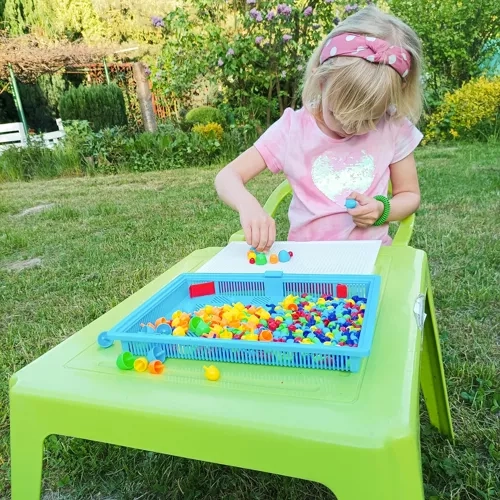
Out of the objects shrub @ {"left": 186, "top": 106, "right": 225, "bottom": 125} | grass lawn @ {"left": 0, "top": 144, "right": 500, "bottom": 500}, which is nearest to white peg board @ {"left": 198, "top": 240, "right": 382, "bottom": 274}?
grass lawn @ {"left": 0, "top": 144, "right": 500, "bottom": 500}

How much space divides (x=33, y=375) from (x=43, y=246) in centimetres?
208

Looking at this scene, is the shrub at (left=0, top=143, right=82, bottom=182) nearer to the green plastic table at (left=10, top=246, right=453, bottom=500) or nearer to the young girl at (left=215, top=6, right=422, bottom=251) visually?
the young girl at (left=215, top=6, right=422, bottom=251)

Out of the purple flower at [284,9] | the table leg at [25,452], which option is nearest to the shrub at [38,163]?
the purple flower at [284,9]

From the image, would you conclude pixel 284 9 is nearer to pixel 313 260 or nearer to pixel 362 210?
pixel 362 210

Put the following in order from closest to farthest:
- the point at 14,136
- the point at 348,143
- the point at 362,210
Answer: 1. the point at 362,210
2. the point at 348,143
3. the point at 14,136

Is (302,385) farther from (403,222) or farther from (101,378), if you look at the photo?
(403,222)

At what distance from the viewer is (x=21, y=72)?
7.32 m

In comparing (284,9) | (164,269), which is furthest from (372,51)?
(284,9)

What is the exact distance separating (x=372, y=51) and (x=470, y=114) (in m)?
4.34

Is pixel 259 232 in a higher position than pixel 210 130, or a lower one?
higher

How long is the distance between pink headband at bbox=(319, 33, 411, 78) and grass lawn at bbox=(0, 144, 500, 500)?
0.71 metres

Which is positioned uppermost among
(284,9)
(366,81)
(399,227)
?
(284,9)

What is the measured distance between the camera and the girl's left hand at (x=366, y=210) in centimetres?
108

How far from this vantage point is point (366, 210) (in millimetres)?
1084
